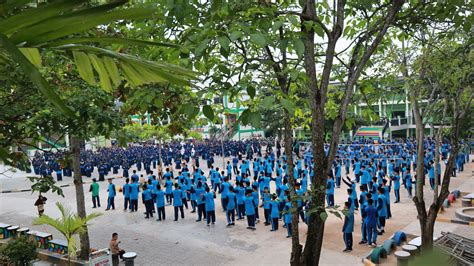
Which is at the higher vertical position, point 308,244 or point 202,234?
point 308,244

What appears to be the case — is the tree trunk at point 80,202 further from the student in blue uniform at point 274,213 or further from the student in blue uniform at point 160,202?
the student in blue uniform at point 274,213

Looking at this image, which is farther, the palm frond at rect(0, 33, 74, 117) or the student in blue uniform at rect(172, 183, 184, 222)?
the student in blue uniform at rect(172, 183, 184, 222)

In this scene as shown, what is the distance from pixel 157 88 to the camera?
3.08 m

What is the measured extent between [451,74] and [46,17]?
289 inches

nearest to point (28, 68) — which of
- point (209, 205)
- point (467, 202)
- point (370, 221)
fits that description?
point (370, 221)

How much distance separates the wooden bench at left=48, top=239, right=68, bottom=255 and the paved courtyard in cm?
74

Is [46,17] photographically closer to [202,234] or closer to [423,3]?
[423,3]

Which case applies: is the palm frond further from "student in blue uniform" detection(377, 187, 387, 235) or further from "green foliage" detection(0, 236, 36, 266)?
"student in blue uniform" detection(377, 187, 387, 235)

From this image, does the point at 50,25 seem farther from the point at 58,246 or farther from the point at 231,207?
the point at 231,207

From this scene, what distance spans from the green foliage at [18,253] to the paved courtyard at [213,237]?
5.09ft

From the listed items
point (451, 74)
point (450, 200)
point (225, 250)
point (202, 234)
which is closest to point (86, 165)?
point (202, 234)

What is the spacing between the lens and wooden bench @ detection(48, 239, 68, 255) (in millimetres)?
8445

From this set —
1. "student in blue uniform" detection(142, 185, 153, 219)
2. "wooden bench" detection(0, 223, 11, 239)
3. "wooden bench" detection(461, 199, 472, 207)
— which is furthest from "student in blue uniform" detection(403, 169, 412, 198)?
"wooden bench" detection(0, 223, 11, 239)

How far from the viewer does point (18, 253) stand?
7.35 meters
